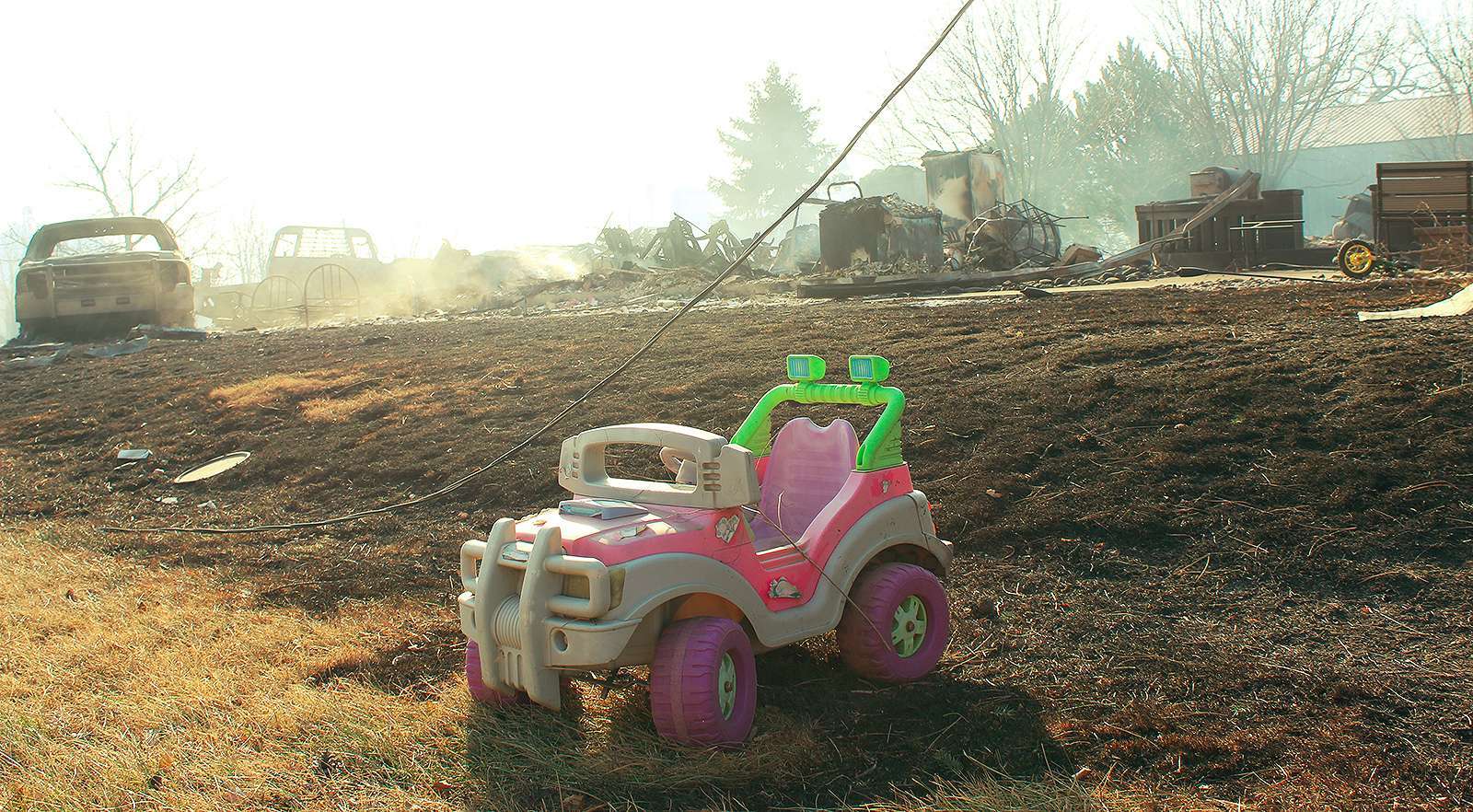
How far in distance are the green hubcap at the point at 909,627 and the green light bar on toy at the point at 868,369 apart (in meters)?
0.76

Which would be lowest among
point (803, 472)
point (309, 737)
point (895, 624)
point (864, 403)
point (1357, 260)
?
point (309, 737)

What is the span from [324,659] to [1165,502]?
361 cm

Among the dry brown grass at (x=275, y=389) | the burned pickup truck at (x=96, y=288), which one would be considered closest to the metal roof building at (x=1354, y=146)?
the burned pickup truck at (x=96, y=288)

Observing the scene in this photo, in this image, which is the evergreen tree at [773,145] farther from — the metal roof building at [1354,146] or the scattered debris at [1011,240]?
the scattered debris at [1011,240]

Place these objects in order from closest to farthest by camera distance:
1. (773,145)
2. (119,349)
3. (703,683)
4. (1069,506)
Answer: (703,683) < (1069,506) < (119,349) < (773,145)

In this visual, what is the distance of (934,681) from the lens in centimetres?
388

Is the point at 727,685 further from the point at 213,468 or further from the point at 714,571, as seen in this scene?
the point at 213,468

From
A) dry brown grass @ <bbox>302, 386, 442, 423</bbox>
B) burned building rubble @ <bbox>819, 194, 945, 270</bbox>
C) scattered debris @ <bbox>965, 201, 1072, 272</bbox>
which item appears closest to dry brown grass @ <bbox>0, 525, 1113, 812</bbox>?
dry brown grass @ <bbox>302, 386, 442, 423</bbox>

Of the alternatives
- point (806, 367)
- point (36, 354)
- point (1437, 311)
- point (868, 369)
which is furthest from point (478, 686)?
point (36, 354)

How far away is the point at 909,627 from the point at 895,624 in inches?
3.6

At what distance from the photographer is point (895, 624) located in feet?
12.7

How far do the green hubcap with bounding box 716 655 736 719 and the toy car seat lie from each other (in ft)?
2.77

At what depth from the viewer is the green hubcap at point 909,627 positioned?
388 cm

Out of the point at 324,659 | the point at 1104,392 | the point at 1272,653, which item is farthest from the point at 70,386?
the point at 1272,653
